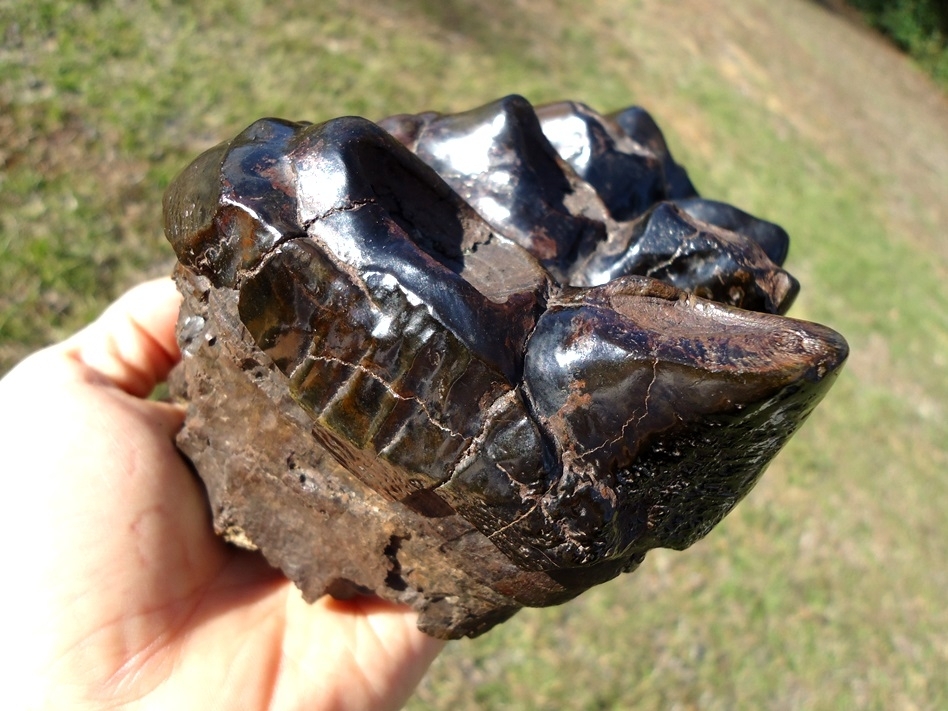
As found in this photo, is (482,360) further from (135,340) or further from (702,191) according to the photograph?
(702,191)

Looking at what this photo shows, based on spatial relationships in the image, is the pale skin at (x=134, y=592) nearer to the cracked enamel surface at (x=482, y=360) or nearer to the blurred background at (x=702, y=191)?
the blurred background at (x=702, y=191)

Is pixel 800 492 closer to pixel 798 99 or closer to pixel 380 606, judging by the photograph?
pixel 380 606

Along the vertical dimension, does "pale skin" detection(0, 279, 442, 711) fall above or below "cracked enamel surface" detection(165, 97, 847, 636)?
below

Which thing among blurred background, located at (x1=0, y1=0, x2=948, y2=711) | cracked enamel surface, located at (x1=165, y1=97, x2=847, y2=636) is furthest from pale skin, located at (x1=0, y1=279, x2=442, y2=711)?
cracked enamel surface, located at (x1=165, y1=97, x2=847, y2=636)

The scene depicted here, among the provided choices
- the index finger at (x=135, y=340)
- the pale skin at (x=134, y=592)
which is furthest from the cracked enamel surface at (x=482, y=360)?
the index finger at (x=135, y=340)

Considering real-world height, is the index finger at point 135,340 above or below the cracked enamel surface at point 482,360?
below

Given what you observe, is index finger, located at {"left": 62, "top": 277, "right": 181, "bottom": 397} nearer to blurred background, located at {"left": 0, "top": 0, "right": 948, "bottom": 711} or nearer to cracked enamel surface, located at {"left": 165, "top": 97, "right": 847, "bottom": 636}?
blurred background, located at {"left": 0, "top": 0, "right": 948, "bottom": 711}

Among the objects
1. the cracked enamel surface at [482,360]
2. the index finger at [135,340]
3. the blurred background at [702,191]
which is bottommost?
the blurred background at [702,191]
